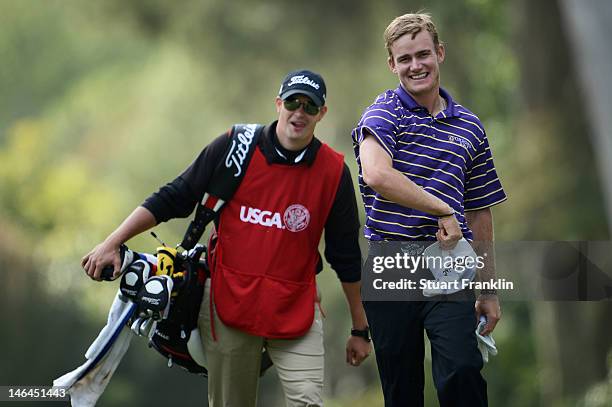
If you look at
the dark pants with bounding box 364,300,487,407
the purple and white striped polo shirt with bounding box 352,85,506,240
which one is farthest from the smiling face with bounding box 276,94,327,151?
the dark pants with bounding box 364,300,487,407

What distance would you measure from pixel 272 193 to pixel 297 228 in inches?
9.0

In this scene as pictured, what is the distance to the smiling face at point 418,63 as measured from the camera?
5637mm

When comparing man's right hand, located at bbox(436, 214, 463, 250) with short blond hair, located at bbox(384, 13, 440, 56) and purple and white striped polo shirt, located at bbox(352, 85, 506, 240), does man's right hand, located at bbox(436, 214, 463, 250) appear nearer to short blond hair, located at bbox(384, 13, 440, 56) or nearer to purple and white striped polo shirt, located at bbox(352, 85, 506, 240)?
purple and white striped polo shirt, located at bbox(352, 85, 506, 240)

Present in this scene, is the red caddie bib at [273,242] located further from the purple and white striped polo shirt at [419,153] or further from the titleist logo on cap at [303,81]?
the purple and white striped polo shirt at [419,153]

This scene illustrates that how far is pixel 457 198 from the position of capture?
220 inches

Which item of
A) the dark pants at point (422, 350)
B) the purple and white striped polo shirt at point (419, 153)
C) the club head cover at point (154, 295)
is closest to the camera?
the dark pants at point (422, 350)

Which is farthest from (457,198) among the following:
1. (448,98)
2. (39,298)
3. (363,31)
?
(39,298)

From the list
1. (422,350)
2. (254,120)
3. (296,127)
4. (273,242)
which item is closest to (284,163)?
(296,127)

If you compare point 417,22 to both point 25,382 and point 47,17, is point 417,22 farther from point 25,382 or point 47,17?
point 47,17

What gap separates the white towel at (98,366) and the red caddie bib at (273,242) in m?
0.53

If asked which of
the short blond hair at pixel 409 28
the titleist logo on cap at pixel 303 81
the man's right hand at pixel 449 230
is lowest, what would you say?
the man's right hand at pixel 449 230

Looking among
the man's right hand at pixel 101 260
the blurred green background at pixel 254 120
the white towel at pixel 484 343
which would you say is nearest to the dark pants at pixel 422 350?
the white towel at pixel 484 343

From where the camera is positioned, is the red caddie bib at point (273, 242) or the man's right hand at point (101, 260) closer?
the man's right hand at point (101, 260)

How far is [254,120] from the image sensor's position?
21.0 m
